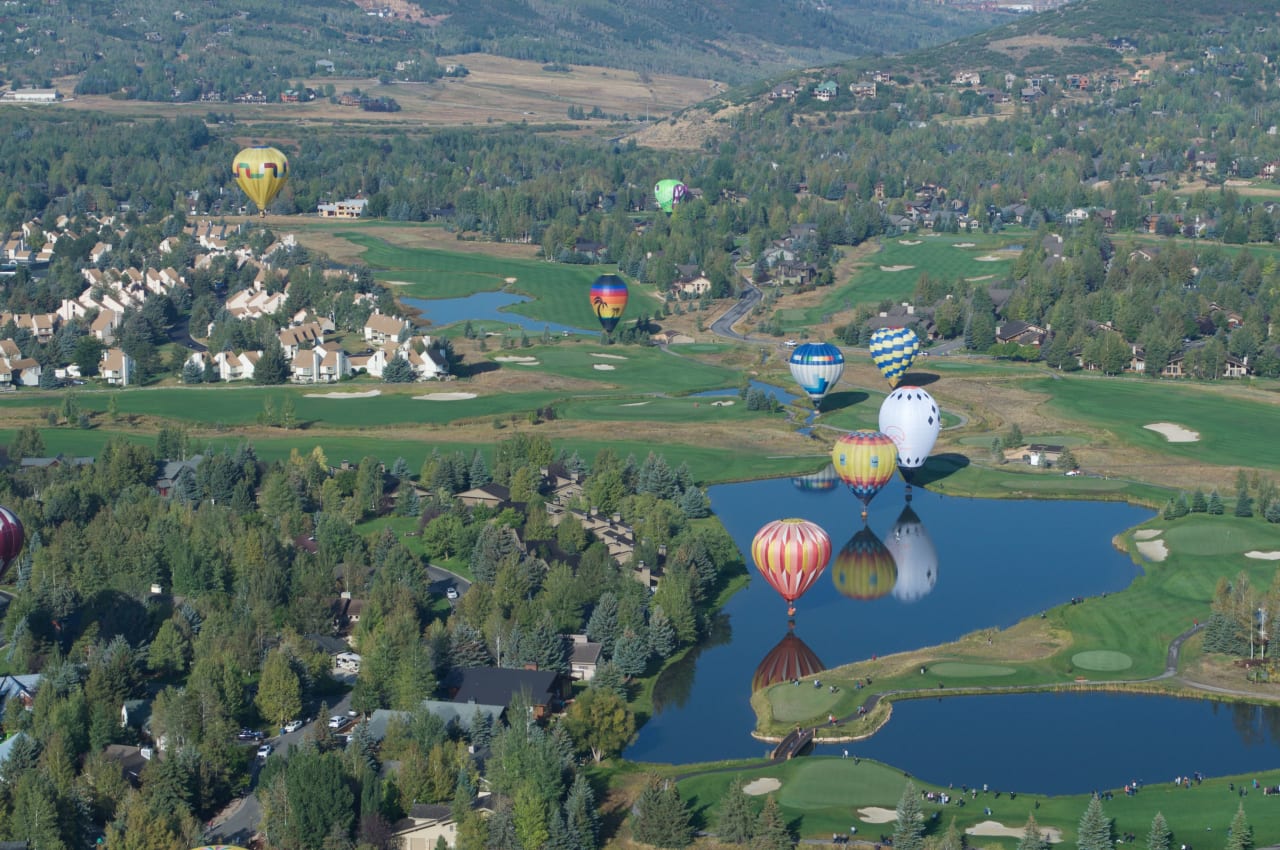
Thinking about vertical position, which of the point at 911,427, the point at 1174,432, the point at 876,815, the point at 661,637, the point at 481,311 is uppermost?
the point at 911,427

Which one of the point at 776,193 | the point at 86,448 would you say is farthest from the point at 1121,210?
the point at 86,448

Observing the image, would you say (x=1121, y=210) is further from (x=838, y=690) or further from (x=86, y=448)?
(x=838, y=690)

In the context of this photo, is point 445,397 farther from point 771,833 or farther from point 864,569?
point 771,833

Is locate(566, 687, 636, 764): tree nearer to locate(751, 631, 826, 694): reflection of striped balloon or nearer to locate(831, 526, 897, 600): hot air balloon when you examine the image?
locate(751, 631, 826, 694): reflection of striped balloon

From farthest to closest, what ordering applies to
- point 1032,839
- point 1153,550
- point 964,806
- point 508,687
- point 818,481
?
point 818,481 → point 1153,550 → point 508,687 → point 964,806 → point 1032,839

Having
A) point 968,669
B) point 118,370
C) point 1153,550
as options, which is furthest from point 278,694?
point 118,370

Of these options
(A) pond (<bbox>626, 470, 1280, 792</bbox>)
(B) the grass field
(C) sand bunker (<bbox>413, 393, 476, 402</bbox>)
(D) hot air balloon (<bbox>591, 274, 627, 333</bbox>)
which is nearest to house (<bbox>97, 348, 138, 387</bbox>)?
(C) sand bunker (<bbox>413, 393, 476, 402</bbox>)
